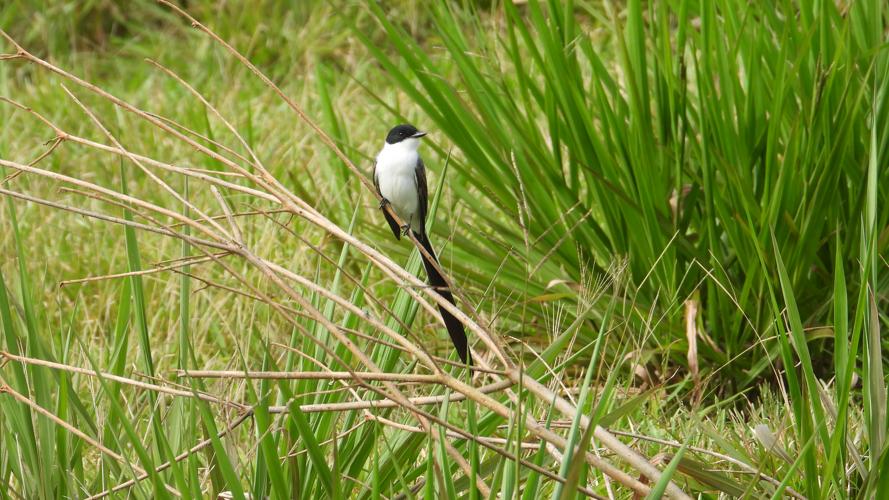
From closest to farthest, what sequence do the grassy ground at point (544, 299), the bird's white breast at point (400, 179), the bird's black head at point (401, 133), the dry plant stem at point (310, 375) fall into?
the dry plant stem at point (310, 375) < the grassy ground at point (544, 299) < the bird's white breast at point (400, 179) < the bird's black head at point (401, 133)

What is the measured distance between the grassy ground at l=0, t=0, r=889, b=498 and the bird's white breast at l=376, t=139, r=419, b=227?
14 cm

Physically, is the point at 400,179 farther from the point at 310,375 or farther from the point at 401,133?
the point at 310,375

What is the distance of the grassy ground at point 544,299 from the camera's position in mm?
1456

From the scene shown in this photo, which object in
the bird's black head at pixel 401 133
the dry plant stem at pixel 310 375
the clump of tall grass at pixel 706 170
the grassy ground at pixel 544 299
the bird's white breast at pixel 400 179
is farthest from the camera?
the bird's black head at pixel 401 133

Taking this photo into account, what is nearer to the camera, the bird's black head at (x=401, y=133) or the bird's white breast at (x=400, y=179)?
the bird's white breast at (x=400, y=179)

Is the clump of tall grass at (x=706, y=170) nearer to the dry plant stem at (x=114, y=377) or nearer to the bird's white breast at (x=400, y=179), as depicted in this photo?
the bird's white breast at (x=400, y=179)

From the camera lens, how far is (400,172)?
282cm

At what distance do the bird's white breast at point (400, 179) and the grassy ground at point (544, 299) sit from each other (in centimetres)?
14

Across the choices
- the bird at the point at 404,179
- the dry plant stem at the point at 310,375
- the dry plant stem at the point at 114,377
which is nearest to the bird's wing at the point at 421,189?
the bird at the point at 404,179

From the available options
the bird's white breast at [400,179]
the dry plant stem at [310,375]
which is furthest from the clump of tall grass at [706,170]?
the dry plant stem at [310,375]

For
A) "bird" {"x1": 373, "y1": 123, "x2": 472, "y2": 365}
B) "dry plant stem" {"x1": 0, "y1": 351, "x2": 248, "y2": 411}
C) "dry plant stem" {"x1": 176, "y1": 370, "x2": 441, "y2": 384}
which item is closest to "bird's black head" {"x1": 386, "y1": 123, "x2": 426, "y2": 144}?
"bird" {"x1": 373, "y1": 123, "x2": 472, "y2": 365}

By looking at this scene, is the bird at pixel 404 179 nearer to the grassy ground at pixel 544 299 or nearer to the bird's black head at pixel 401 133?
the bird's black head at pixel 401 133

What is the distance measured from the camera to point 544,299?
2.67 m

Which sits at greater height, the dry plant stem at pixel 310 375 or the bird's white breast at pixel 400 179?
the dry plant stem at pixel 310 375
